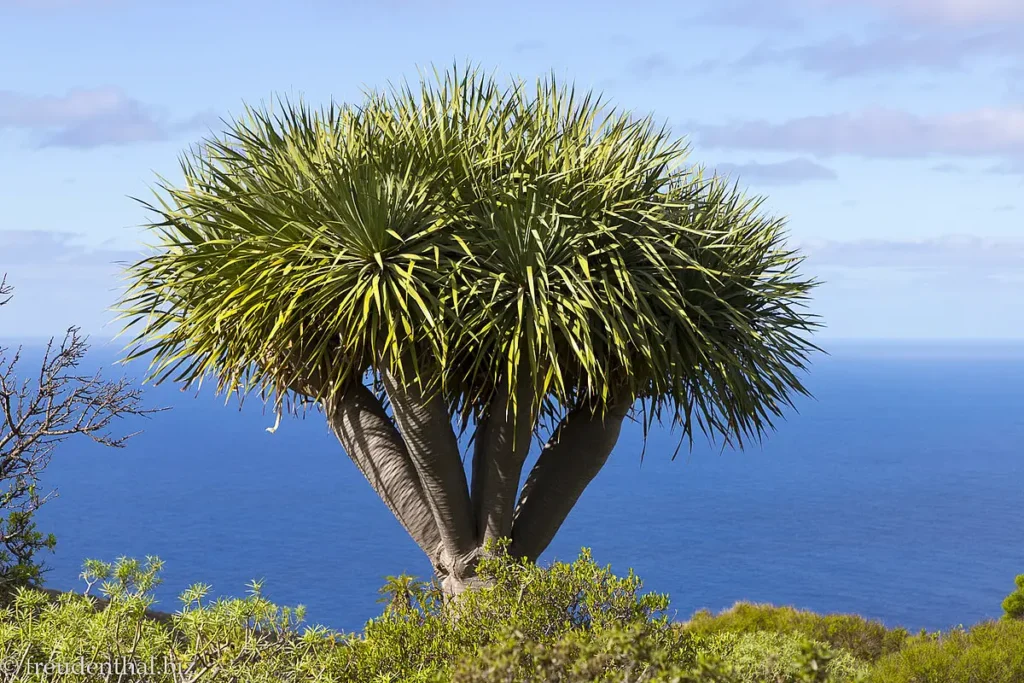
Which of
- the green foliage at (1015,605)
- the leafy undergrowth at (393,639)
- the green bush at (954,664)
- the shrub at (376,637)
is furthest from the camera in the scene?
the green foliage at (1015,605)

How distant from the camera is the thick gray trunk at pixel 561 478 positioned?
25.8ft

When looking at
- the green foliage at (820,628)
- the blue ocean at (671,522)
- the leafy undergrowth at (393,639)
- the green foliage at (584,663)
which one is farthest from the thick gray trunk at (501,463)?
the blue ocean at (671,522)

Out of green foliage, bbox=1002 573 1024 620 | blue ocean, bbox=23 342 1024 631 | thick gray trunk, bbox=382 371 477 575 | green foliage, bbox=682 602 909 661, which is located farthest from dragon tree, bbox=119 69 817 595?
blue ocean, bbox=23 342 1024 631

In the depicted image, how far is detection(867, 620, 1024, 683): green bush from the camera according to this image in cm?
843

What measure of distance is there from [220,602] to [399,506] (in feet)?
10.4

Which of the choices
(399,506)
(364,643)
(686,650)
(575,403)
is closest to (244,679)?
(364,643)

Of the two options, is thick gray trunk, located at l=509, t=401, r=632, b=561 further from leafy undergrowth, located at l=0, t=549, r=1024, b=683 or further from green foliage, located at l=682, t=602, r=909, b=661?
green foliage, located at l=682, t=602, r=909, b=661

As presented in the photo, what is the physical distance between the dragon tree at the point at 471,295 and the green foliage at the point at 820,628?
12.4 feet

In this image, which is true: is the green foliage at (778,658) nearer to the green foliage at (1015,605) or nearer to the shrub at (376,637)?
the shrub at (376,637)

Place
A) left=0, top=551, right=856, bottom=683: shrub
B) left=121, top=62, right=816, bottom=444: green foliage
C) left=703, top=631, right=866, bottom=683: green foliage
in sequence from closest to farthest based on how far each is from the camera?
left=703, top=631, right=866, bottom=683: green foliage, left=0, top=551, right=856, bottom=683: shrub, left=121, top=62, right=816, bottom=444: green foliage

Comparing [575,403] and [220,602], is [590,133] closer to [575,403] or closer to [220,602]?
[575,403]

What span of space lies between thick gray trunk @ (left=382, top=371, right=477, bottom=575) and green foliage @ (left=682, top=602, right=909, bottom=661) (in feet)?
12.2

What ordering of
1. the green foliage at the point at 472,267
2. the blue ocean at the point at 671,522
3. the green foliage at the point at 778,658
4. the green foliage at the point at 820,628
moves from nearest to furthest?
1. the green foliage at the point at 778,658
2. the green foliage at the point at 472,267
3. the green foliage at the point at 820,628
4. the blue ocean at the point at 671,522

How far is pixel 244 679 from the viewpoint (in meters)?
4.51
